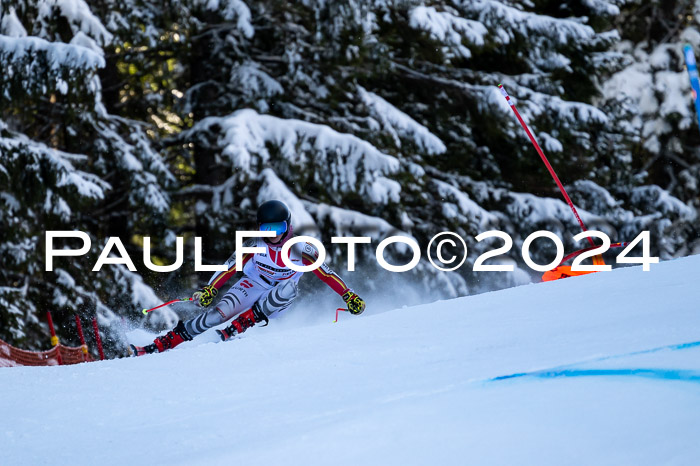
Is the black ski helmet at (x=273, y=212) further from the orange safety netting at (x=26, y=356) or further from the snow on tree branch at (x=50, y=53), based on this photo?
the snow on tree branch at (x=50, y=53)

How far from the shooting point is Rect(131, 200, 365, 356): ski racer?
6.07 metres

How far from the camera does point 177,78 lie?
46.5 feet

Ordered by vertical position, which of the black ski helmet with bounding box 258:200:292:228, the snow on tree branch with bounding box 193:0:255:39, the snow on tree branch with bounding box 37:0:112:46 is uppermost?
the snow on tree branch with bounding box 193:0:255:39

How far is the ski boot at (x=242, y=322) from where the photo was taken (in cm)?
630

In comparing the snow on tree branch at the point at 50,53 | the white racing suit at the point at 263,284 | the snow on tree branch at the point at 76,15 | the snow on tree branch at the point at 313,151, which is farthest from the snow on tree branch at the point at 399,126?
the white racing suit at the point at 263,284

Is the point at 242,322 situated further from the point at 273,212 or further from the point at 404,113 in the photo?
the point at 404,113

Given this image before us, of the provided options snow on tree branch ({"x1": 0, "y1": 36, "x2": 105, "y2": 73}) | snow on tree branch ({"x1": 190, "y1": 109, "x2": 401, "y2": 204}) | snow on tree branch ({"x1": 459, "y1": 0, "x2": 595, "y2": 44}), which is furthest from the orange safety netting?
snow on tree branch ({"x1": 459, "y1": 0, "x2": 595, "y2": 44})

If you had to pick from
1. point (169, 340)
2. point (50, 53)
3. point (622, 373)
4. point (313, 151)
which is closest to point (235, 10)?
point (313, 151)

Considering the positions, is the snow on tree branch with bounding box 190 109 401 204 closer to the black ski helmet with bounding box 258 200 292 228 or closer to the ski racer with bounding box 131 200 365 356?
the ski racer with bounding box 131 200 365 356

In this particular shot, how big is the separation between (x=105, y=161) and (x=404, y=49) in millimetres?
5915

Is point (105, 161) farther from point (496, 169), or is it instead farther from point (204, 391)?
point (204, 391)

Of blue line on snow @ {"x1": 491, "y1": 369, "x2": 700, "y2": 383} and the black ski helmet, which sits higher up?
the black ski helmet

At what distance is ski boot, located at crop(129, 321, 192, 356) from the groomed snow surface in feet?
5.04

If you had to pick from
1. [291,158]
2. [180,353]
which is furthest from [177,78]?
[180,353]
